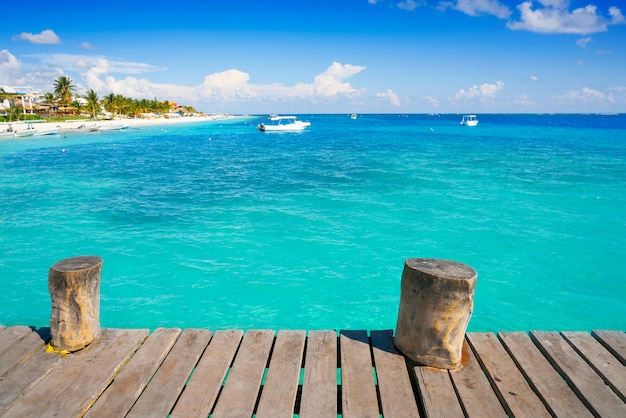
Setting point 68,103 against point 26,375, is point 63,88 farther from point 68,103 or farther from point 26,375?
point 26,375

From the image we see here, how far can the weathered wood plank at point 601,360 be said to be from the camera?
3823 mm

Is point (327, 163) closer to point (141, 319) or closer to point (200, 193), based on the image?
point (200, 193)

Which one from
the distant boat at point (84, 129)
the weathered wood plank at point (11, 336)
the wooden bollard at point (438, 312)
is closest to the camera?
the wooden bollard at point (438, 312)

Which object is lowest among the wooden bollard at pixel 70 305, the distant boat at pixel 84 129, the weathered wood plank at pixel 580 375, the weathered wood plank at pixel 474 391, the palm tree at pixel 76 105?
the weathered wood plank at pixel 474 391

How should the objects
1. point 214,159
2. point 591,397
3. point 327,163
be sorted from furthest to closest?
point 214,159 → point 327,163 → point 591,397

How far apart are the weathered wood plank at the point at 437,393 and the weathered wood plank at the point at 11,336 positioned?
183 inches

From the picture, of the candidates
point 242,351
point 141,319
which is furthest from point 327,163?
point 242,351

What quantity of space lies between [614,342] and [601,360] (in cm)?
53

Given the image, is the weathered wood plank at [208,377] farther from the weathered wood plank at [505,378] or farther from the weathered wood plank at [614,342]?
the weathered wood plank at [614,342]

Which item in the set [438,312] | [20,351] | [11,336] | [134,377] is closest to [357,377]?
[438,312]

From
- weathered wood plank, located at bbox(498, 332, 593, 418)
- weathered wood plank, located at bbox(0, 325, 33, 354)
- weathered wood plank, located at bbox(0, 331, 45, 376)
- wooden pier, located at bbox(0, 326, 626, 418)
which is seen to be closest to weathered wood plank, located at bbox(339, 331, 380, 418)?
wooden pier, located at bbox(0, 326, 626, 418)

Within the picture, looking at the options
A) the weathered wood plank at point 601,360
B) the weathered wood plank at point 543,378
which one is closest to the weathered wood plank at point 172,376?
the weathered wood plank at point 543,378

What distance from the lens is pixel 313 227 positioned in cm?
1564

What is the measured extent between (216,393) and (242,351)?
69 cm
